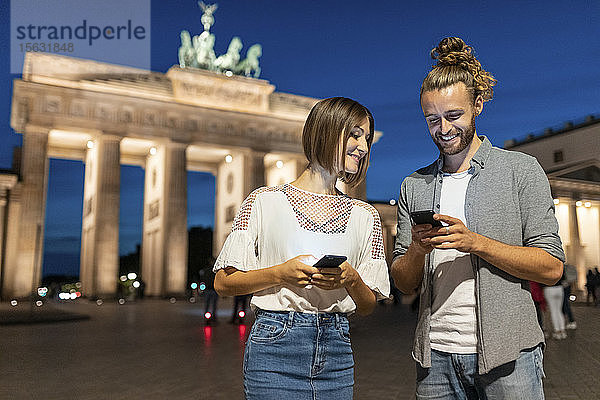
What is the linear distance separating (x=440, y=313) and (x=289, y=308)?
2.28 feet

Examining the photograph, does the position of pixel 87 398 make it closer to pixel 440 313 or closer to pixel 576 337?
pixel 440 313

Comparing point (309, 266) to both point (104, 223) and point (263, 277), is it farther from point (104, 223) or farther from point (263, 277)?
point (104, 223)

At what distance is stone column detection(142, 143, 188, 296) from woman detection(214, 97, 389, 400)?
36.4m

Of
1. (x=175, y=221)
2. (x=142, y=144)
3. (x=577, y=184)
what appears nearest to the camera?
(x=175, y=221)

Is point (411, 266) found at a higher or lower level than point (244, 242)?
lower

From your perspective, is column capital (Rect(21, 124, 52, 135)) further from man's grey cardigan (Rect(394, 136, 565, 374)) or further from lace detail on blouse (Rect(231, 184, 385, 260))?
man's grey cardigan (Rect(394, 136, 565, 374))

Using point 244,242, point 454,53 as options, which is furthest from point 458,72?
point 244,242

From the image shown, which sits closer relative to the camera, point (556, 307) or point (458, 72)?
point (458, 72)

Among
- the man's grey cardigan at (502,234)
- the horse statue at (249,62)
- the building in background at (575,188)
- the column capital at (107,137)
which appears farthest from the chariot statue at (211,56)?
the man's grey cardigan at (502,234)

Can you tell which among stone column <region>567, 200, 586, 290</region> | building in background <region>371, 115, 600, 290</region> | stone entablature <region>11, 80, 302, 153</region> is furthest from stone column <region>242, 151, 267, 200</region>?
stone column <region>567, 200, 586, 290</region>

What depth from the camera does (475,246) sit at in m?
2.10

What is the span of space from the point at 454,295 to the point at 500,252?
347 mm

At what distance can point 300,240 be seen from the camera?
7.49 ft

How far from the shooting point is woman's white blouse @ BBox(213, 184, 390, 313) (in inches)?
89.5
